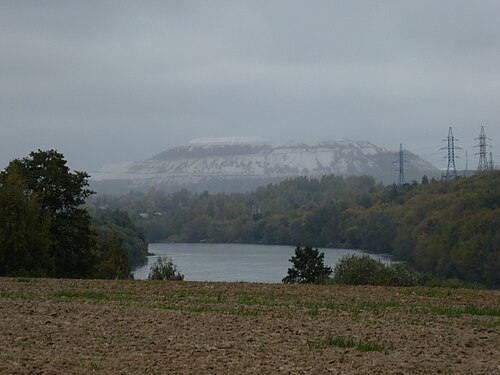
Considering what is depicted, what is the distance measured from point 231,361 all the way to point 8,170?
36.4 meters

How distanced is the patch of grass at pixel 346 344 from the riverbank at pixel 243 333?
0.02 m

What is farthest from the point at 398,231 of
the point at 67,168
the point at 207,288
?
the point at 207,288

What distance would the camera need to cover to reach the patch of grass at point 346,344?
43.4 feet

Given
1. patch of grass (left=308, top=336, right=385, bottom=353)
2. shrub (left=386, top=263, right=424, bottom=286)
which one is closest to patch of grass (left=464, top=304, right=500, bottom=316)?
patch of grass (left=308, top=336, right=385, bottom=353)

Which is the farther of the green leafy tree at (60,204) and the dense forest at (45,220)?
the green leafy tree at (60,204)

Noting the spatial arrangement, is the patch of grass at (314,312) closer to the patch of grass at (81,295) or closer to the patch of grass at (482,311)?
the patch of grass at (482,311)

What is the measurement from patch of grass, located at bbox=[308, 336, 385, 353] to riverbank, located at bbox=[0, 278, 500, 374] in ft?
0.06

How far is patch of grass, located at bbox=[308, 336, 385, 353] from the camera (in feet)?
43.4

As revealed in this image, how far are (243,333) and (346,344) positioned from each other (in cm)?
200

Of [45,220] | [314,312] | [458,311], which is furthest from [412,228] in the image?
[314,312]

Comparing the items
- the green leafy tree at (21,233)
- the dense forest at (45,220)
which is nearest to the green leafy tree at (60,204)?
the dense forest at (45,220)

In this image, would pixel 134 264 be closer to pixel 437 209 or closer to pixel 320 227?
pixel 437 209

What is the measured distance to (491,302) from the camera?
21547 mm

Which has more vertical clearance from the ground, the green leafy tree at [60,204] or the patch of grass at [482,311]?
the green leafy tree at [60,204]
